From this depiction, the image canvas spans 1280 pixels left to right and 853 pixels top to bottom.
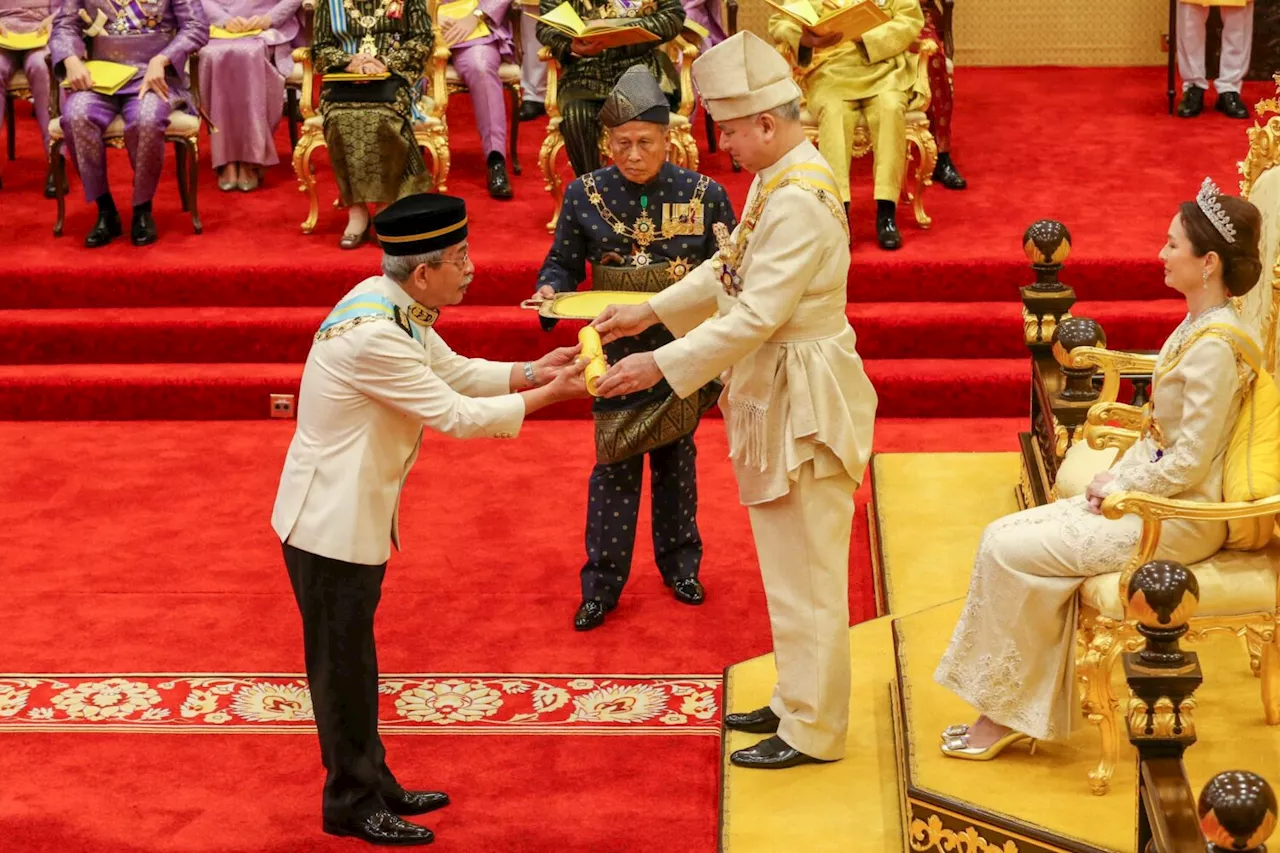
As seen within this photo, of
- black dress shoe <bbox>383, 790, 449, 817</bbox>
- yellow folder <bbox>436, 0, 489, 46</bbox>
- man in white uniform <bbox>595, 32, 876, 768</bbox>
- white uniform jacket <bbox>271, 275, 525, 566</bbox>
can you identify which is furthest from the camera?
yellow folder <bbox>436, 0, 489, 46</bbox>

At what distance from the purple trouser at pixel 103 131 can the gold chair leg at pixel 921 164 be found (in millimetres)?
3170

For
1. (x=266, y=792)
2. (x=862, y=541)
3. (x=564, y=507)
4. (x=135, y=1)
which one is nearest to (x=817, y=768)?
(x=266, y=792)

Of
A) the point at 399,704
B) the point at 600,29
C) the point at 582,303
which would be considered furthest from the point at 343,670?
the point at 600,29

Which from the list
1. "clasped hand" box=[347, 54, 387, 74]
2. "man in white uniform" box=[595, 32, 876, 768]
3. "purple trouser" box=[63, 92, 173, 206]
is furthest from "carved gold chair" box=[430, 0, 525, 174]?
"man in white uniform" box=[595, 32, 876, 768]

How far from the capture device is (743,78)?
145 inches

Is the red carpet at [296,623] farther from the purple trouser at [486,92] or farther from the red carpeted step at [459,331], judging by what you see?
the purple trouser at [486,92]

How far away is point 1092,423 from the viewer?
434cm

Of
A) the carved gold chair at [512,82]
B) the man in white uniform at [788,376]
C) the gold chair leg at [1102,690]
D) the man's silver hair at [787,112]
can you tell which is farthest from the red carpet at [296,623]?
the carved gold chair at [512,82]

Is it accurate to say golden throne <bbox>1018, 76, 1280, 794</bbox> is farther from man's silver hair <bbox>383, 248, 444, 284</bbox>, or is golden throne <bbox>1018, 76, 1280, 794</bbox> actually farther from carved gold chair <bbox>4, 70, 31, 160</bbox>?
carved gold chair <bbox>4, 70, 31, 160</bbox>

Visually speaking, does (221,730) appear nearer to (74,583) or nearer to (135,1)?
(74,583)

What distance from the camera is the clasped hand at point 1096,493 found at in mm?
3734

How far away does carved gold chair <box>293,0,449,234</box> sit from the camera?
7.68m

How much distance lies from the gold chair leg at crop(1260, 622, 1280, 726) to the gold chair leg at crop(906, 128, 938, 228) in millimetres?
3974

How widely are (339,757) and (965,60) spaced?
7.85 m
